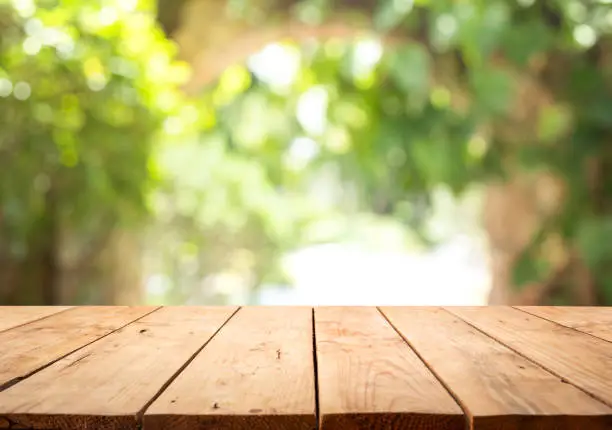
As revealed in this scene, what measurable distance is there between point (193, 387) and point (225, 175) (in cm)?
547

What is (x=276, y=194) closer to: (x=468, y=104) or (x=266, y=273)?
(x=266, y=273)

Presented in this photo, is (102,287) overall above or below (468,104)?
below

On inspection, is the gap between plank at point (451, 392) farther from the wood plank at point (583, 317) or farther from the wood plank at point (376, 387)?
the wood plank at point (583, 317)

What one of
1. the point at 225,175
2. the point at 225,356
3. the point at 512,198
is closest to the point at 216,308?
the point at 225,356

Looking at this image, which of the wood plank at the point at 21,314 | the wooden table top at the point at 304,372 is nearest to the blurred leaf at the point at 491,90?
the wooden table top at the point at 304,372

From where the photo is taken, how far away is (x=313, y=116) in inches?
170

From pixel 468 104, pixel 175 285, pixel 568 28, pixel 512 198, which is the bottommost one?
pixel 175 285

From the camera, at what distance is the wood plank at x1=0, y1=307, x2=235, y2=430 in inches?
28.6

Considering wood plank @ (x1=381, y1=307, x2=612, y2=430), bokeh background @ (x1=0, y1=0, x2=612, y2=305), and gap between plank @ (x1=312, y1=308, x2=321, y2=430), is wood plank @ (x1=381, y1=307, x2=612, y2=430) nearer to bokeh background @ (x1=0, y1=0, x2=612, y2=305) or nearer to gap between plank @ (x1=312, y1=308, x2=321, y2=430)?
gap between plank @ (x1=312, y1=308, x2=321, y2=430)

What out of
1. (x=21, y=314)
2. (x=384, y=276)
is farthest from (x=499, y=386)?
(x=384, y=276)

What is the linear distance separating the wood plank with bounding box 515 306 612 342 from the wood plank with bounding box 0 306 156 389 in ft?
2.25

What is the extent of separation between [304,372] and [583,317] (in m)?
0.72

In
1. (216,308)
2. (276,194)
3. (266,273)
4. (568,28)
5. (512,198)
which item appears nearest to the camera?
(216,308)

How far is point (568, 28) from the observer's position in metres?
3.40
